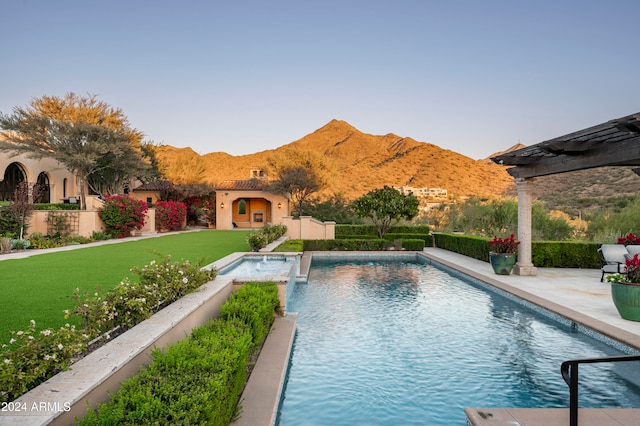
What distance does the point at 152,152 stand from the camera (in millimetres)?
34500

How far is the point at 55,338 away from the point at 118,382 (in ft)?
1.74

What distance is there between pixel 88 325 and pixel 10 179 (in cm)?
2666

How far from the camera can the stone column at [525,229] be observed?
10633mm

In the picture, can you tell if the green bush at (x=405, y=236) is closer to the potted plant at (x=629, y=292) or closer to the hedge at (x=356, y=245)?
the hedge at (x=356, y=245)

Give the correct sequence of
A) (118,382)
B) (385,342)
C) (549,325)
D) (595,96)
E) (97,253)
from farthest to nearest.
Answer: (595,96) < (97,253) < (549,325) < (385,342) < (118,382)

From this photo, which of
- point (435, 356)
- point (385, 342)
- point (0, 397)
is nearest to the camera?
point (0, 397)

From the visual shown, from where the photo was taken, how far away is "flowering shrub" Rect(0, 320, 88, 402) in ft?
7.66

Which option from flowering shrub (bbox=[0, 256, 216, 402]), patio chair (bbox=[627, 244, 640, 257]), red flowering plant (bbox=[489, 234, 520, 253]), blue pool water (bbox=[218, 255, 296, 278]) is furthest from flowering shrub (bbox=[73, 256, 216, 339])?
patio chair (bbox=[627, 244, 640, 257])

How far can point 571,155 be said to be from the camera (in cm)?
827

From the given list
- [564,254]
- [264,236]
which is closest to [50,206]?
[264,236]

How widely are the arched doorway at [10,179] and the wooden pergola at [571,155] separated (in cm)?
2642

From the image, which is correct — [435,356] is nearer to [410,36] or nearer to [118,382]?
[118,382]

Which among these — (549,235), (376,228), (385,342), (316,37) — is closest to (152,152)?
(316,37)

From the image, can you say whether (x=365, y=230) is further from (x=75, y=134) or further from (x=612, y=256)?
(x=75, y=134)
